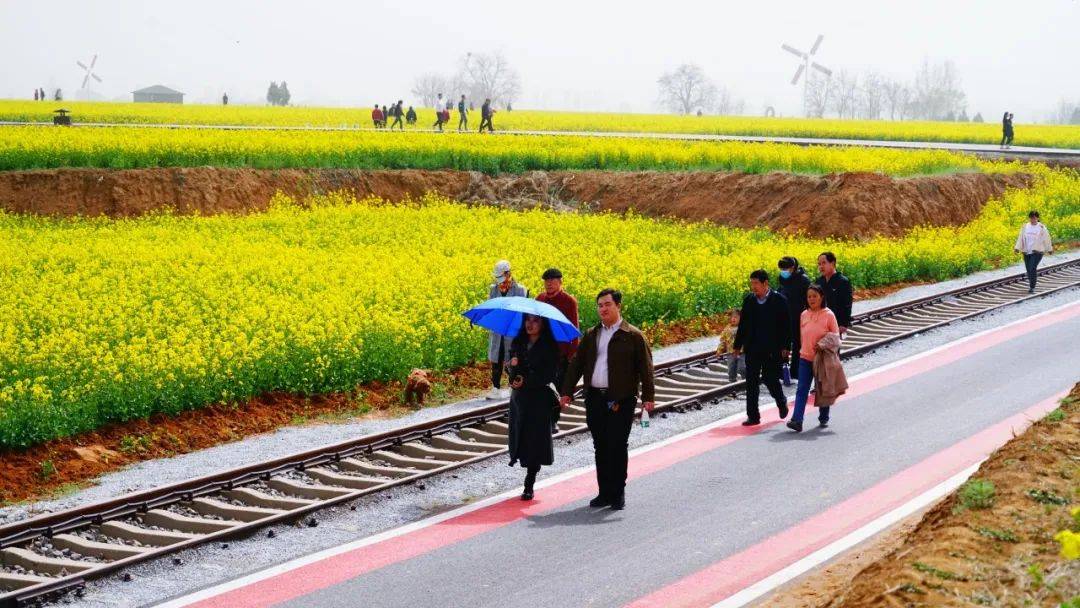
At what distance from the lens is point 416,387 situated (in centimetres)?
1662

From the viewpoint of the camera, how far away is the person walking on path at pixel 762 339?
1497 cm

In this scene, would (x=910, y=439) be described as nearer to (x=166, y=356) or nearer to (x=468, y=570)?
(x=468, y=570)

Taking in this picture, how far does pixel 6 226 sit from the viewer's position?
110 ft

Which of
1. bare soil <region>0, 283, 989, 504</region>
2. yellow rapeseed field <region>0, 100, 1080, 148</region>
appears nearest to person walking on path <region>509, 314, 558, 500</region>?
bare soil <region>0, 283, 989, 504</region>

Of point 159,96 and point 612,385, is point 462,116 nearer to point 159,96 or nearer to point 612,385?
point 612,385

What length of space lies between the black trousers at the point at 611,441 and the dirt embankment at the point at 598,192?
2663 centimetres

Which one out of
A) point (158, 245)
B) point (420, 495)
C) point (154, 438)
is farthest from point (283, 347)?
point (158, 245)

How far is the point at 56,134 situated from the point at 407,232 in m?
16.8

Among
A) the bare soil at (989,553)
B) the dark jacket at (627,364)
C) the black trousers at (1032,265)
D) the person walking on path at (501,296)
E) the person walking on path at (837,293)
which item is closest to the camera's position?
the bare soil at (989,553)

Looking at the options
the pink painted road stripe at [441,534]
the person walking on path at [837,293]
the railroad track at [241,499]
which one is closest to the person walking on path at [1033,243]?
the person walking on path at [837,293]

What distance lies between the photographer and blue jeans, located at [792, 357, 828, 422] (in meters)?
14.7

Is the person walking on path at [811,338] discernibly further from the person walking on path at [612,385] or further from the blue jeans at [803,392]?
the person walking on path at [612,385]

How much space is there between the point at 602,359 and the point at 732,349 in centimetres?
603

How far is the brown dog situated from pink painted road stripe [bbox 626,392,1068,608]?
6.29 m
